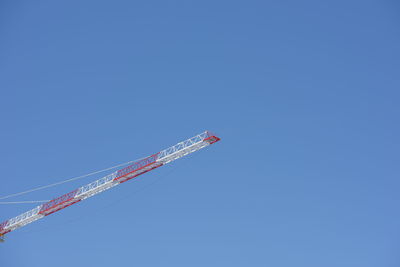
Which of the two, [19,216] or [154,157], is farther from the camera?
[19,216]

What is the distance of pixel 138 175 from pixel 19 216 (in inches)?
1522

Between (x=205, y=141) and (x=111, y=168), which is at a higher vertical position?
(x=111, y=168)

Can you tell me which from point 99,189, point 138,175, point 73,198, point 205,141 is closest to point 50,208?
point 73,198

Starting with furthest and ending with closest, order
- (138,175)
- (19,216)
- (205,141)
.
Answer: (19,216), (138,175), (205,141)

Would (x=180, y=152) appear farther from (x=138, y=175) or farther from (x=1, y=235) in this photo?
(x=1, y=235)

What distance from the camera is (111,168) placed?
10481cm

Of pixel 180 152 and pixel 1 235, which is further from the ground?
pixel 1 235

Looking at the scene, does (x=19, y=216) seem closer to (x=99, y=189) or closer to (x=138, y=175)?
(x=99, y=189)

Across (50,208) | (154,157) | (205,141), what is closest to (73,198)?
(50,208)

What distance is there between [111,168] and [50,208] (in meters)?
20.3

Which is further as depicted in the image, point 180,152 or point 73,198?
point 73,198

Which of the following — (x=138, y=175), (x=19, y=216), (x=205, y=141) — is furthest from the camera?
(x=19, y=216)

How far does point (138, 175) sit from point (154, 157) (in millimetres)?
6746

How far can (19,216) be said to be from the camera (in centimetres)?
11094
